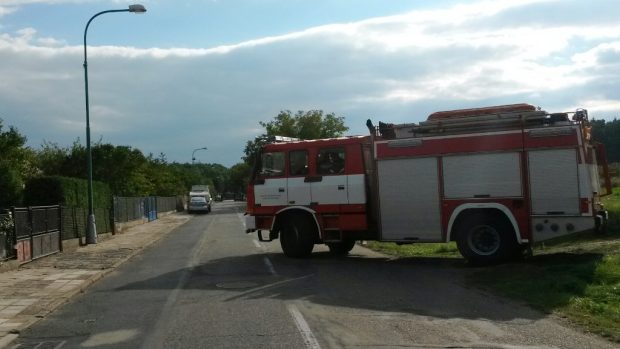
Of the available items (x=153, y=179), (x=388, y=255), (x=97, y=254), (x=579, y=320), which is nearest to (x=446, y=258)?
(x=388, y=255)

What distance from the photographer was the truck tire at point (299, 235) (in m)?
16.9

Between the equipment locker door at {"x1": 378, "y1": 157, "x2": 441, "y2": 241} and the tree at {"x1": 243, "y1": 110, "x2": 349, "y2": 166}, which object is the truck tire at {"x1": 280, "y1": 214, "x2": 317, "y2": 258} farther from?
the tree at {"x1": 243, "y1": 110, "x2": 349, "y2": 166}

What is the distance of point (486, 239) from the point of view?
14.4 m

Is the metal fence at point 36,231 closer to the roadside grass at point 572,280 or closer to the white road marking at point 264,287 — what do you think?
the white road marking at point 264,287

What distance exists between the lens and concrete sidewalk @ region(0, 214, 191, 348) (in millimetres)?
9922

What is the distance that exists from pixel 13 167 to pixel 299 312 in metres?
22.7

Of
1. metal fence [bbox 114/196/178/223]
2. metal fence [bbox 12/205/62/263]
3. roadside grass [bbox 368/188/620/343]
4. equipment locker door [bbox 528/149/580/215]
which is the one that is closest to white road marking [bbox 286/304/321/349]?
roadside grass [bbox 368/188/620/343]

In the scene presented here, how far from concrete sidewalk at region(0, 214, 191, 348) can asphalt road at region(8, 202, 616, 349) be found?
0.30 metres

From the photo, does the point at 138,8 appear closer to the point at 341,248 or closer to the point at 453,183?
the point at 341,248

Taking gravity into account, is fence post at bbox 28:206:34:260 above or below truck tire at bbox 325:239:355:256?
above

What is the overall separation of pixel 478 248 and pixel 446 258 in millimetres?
2484

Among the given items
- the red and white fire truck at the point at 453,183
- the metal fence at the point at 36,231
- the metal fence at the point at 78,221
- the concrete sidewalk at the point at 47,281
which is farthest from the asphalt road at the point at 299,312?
the metal fence at the point at 78,221

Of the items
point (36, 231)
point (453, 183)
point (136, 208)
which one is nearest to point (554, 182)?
point (453, 183)

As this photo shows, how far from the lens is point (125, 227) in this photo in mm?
35156
